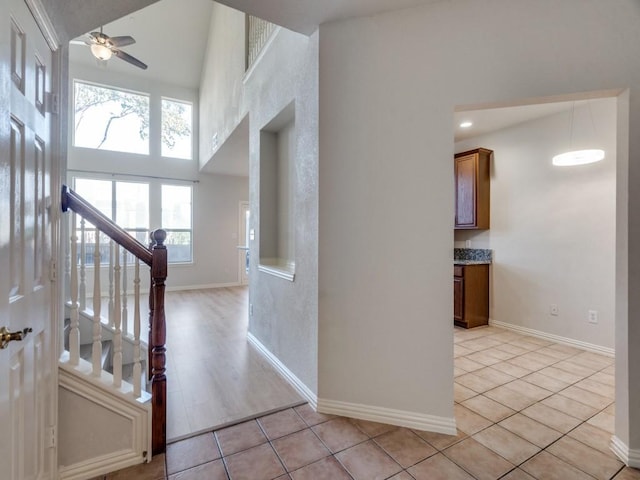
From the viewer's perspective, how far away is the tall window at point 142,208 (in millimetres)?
5859

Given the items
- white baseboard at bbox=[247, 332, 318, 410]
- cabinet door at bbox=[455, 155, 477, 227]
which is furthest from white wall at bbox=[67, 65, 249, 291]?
cabinet door at bbox=[455, 155, 477, 227]

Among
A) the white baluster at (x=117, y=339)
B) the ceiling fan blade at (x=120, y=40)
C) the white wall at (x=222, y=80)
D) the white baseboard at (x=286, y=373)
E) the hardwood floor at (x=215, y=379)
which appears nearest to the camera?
the white baluster at (x=117, y=339)

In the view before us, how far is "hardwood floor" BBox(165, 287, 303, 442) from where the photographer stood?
6.56 feet

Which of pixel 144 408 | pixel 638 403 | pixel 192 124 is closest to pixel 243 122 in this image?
pixel 144 408

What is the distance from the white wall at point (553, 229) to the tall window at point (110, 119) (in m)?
6.32

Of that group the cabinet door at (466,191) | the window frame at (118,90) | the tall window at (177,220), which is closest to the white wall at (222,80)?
the tall window at (177,220)

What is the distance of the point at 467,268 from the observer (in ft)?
13.0

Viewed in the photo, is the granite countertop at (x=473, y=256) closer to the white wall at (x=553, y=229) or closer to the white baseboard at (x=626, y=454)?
the white wall at (x=553, y=229)

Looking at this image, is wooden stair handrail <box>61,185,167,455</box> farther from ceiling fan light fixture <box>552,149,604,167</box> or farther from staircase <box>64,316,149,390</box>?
ceiling fan light fixture <box>552,149,604,167</box>

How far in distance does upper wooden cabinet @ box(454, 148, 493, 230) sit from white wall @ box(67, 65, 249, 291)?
4.87 m

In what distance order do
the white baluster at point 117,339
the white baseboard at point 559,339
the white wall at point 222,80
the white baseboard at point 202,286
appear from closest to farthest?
the white baluster at point 117,339 → the white baseboard at point 559,339 → the white wall at point 222,80 → the white baseboard at point 202,286

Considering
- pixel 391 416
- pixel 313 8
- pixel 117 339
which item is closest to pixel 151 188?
pixel 117 339

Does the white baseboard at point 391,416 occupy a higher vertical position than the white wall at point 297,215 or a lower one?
lower

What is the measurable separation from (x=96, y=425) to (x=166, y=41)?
683 cm
